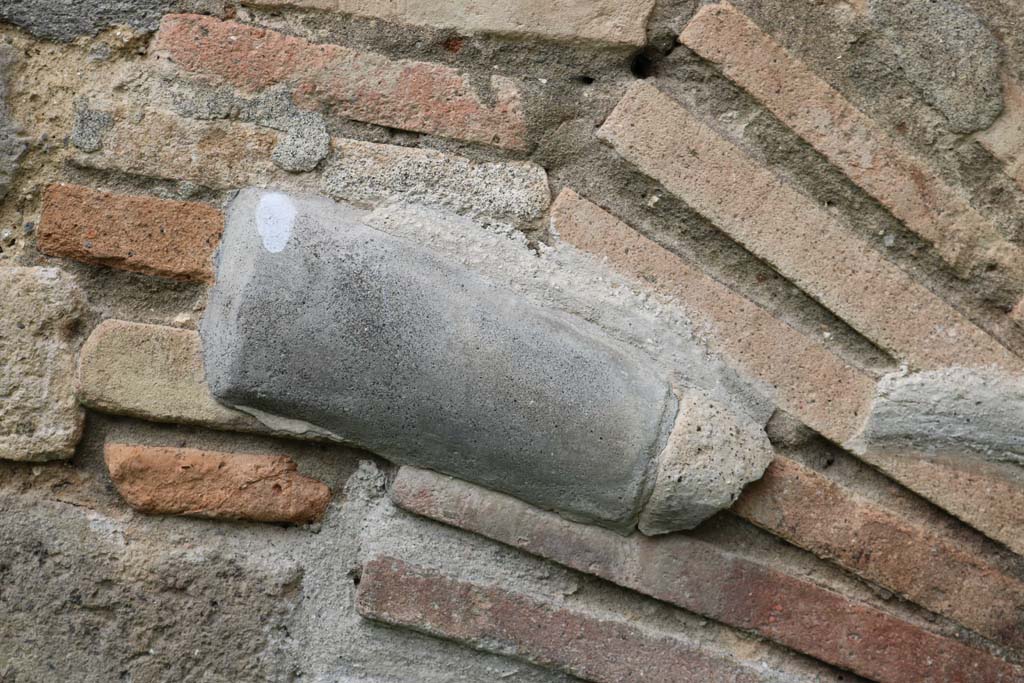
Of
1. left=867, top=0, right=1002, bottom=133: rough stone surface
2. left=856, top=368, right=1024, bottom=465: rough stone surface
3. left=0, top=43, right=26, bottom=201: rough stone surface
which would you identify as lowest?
left=0, top=43, right=26, bottom=201: rough stone surface

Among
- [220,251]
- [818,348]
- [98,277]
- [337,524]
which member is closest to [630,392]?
[818,348]

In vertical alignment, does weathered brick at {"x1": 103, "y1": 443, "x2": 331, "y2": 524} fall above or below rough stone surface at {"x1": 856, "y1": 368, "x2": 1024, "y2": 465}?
below

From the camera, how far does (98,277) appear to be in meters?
1.11

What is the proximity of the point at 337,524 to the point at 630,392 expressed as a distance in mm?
388

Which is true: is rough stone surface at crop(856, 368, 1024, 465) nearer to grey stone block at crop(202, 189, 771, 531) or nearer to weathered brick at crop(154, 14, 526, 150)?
grey stone block at crop(202, 189, 771, 531)

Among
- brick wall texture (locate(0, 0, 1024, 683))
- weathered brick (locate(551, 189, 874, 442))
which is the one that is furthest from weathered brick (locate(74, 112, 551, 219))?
weathered brick (locate(551, 189, 874, 442))

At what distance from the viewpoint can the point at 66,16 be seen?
1.13m

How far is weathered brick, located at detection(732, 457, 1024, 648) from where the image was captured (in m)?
1.12

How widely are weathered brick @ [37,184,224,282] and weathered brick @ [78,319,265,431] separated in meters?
0.08

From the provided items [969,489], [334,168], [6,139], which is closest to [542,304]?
[334,168]

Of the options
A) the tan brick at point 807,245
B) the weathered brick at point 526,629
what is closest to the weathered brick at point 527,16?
the tan brick at point 807,245

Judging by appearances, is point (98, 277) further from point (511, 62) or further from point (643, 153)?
point (643, 153)

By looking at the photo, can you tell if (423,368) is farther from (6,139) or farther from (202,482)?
(6,139)

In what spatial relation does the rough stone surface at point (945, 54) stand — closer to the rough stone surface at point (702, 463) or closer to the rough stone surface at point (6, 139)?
the rough stone surface at point (702, 463)
